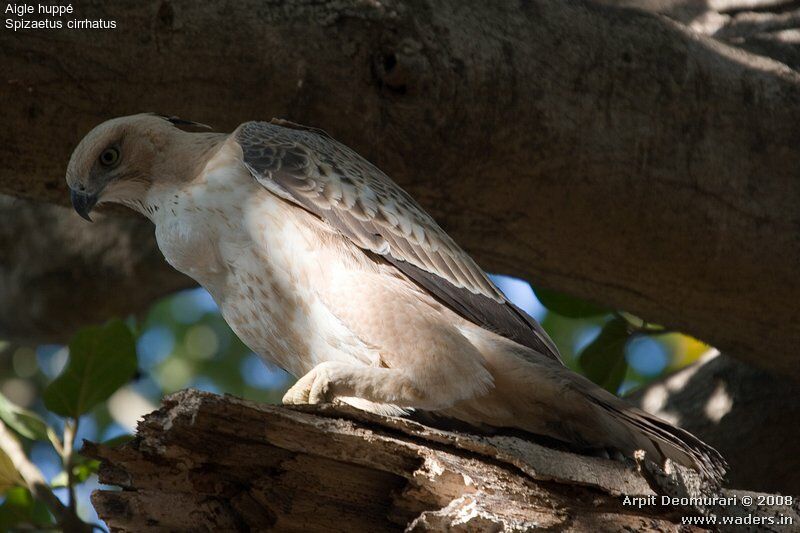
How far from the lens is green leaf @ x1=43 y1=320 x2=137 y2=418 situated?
203 inches

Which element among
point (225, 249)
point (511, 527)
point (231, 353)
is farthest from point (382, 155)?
point (231, 353)

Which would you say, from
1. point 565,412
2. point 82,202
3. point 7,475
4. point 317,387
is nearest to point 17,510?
point 7,475

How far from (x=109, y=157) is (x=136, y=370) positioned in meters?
1.63

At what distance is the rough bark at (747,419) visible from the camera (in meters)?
5.87

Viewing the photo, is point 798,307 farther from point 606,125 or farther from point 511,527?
point 511,527

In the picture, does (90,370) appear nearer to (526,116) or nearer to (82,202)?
(82,202)

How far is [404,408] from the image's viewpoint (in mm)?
3846

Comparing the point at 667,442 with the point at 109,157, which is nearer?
the point at 667,442

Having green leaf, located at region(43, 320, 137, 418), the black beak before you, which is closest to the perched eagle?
the black beak

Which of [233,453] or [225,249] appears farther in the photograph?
[225,249]

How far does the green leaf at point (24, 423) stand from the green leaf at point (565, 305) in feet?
10.4

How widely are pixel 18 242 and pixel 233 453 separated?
4773mm

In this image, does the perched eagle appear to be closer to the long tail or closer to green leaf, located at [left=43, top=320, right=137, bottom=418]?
the long tail

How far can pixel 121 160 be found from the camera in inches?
179
